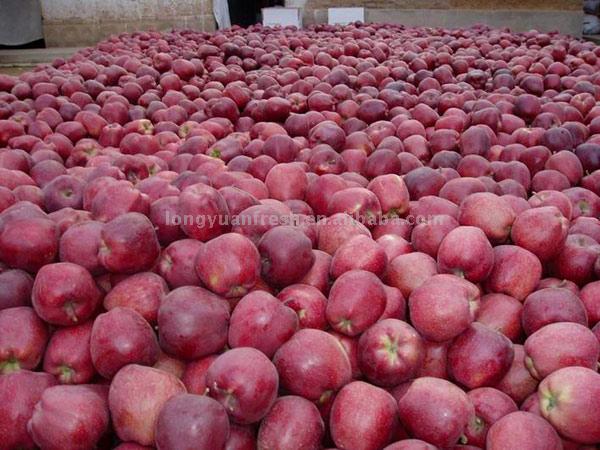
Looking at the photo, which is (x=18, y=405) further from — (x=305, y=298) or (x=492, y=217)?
(x=492, y=217)

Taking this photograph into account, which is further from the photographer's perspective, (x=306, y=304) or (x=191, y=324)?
(x=306, y=304)

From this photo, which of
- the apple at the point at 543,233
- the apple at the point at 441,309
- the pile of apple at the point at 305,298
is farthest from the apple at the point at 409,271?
the apple at the point at 543,233

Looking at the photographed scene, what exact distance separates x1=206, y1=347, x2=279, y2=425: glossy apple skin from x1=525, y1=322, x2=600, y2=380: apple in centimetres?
73

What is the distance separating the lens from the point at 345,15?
9664 mm

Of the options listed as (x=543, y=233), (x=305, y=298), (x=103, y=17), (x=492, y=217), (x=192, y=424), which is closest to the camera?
(x=192, y=424)

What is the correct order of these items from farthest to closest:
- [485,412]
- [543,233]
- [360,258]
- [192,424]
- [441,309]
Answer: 1. [543,233]
2. [360,258]
3. [441,309]
4. [485,412]
5. [192,424]

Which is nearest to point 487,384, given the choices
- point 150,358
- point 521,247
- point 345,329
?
point 345,329

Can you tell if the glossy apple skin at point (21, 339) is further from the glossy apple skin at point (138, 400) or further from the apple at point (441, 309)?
the apple at point (441, 309)

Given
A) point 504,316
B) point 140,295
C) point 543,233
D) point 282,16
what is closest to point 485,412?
point 504,316

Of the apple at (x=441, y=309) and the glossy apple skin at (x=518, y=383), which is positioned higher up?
the apple at (x=441, y=309)

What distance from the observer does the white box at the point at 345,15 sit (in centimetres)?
966

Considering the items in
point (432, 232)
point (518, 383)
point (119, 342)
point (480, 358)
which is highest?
point (432, 232)

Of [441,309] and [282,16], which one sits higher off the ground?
[282,16]

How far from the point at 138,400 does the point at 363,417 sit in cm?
55
